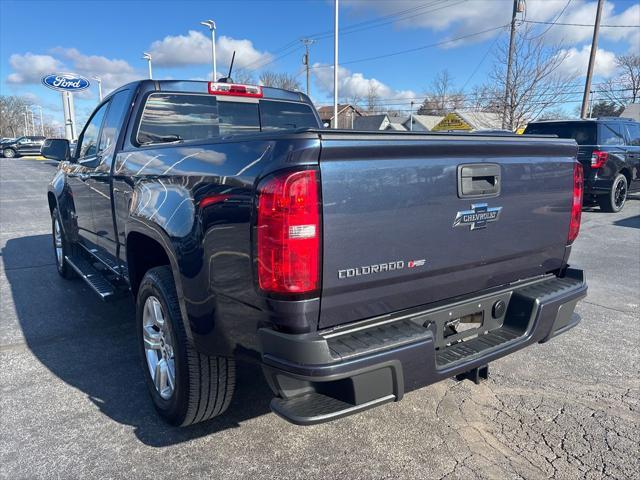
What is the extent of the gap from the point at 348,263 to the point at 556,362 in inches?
98.1

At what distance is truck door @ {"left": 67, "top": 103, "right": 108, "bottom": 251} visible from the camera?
436cm

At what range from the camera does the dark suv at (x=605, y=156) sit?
10.5 m

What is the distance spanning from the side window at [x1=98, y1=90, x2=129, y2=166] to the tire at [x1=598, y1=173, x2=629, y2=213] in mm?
10411

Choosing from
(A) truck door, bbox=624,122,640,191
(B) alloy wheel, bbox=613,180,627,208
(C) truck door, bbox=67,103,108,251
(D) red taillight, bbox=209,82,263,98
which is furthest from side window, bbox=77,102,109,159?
(A) truck door, bbox=624,122,640,191

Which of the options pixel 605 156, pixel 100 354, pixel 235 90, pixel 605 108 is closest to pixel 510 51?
pixel 605 156

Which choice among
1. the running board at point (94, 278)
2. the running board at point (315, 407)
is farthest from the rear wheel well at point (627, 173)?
the running board at point (315, 407)

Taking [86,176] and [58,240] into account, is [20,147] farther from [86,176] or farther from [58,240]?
[86,176]

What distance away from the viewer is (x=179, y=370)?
8.52 feet

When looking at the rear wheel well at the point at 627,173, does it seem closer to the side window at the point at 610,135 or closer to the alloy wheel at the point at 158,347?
Answer: the side window at the point at 610,135

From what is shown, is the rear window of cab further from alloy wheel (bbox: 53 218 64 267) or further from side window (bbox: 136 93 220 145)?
alloy wheel (bbox: 53 218 64 267)

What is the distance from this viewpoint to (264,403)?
3162 millimetres

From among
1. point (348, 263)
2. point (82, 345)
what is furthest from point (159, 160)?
point (82, 345)

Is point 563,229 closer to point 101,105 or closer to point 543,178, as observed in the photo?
point 543,178

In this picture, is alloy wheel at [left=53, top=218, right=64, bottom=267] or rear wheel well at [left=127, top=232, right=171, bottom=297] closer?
rear wheel well at [left=127, top=232, right=171, bottom=297]
